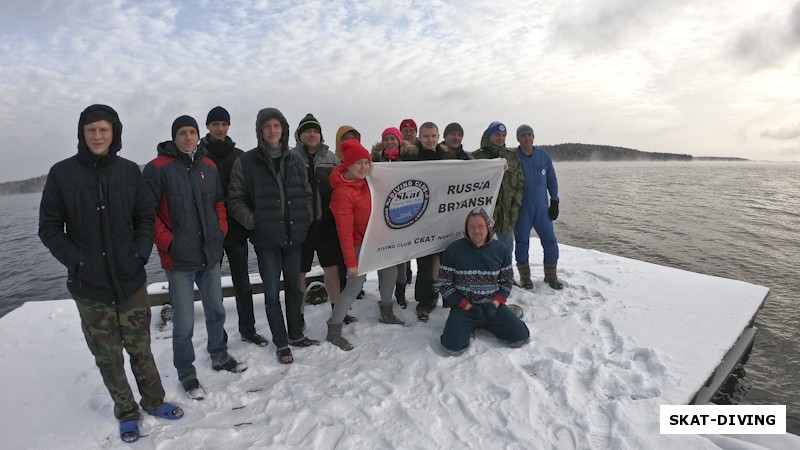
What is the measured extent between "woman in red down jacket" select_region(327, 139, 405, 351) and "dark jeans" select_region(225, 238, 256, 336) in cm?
101

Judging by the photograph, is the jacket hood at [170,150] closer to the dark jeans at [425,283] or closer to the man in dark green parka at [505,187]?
the dark jeans at [425,283]

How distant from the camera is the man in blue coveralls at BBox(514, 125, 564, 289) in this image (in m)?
6.01

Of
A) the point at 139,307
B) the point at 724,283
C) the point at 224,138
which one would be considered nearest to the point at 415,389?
the point at 139,307

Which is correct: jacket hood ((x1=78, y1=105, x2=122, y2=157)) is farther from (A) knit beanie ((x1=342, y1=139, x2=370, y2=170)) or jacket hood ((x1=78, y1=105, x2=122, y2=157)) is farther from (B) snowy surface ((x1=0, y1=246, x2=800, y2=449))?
(B) snowy surface ((x1=0, y1=246, x2=800, y2=449))

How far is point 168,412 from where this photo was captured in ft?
11.3

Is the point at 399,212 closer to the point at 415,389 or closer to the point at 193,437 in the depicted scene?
the point at 415,389

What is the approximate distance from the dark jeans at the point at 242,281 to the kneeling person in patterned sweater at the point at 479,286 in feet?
7.44

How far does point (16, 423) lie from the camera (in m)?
3.48

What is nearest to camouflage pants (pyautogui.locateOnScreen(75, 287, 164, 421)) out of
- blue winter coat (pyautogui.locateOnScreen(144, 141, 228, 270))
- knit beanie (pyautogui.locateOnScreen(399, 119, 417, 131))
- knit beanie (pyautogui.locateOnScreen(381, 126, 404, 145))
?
blue winter coat (pyautogui.locateOnScreen(144, 141, 228, 270))

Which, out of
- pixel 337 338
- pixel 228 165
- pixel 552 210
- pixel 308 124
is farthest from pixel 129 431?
pixel 552 210

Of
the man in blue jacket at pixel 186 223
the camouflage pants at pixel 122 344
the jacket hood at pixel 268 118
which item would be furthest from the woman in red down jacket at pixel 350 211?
the camouflage pants at pixel 122 344

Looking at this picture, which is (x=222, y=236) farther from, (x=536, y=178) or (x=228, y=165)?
(x=536, y=178)

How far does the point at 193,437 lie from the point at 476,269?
10.4ft

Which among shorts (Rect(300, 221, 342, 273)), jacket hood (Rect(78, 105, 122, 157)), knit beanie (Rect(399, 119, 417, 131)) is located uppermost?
knit beanie (Rect(399, 119, 417, 131))
